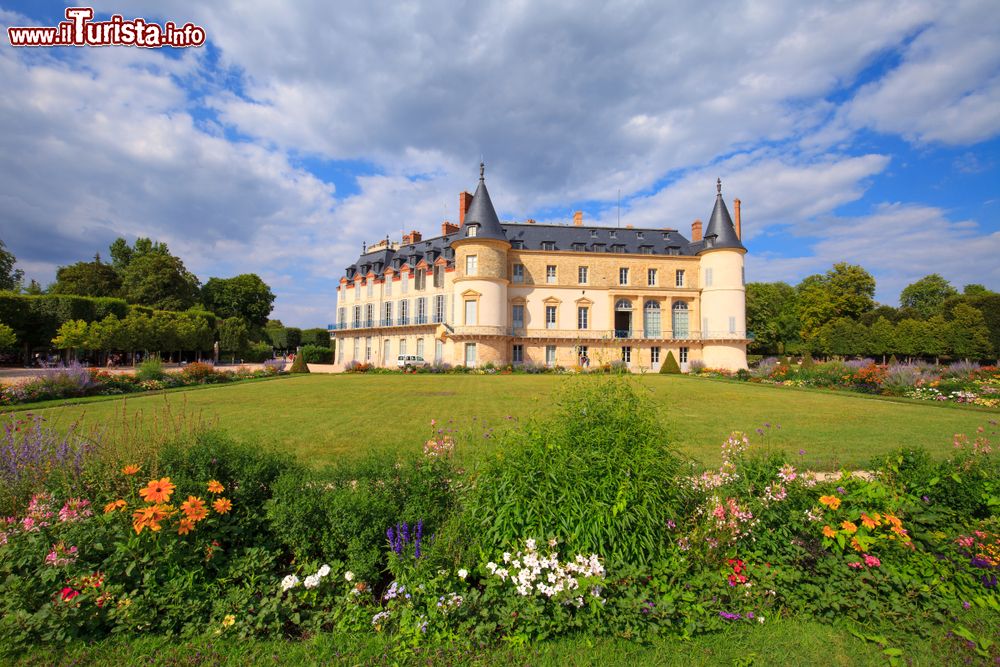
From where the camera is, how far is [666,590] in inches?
125

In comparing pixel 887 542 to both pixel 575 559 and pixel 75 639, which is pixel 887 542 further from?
pixel 75 639

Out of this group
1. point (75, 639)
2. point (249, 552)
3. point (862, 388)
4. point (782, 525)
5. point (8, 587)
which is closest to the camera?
point (75, 639)

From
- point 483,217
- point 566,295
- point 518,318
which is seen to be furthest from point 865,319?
point 483,217

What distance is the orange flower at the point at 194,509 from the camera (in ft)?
10.5

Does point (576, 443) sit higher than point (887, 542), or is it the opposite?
point (576, 443)

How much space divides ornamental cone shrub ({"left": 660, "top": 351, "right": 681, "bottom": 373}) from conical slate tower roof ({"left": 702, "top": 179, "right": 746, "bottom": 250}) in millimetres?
8770

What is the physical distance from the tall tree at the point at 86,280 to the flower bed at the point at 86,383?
3413 cm

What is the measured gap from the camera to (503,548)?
10.7 feet

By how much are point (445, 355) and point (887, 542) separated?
1147 inches

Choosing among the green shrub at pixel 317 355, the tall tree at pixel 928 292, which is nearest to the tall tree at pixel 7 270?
the green shrub at pixel 317 355

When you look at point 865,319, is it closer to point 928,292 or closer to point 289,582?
point 928,292

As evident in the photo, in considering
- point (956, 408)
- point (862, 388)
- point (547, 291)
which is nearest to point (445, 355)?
point (547, 291)

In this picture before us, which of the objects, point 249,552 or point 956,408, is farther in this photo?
point 956,408

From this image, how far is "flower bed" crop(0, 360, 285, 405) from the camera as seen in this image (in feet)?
41.4
